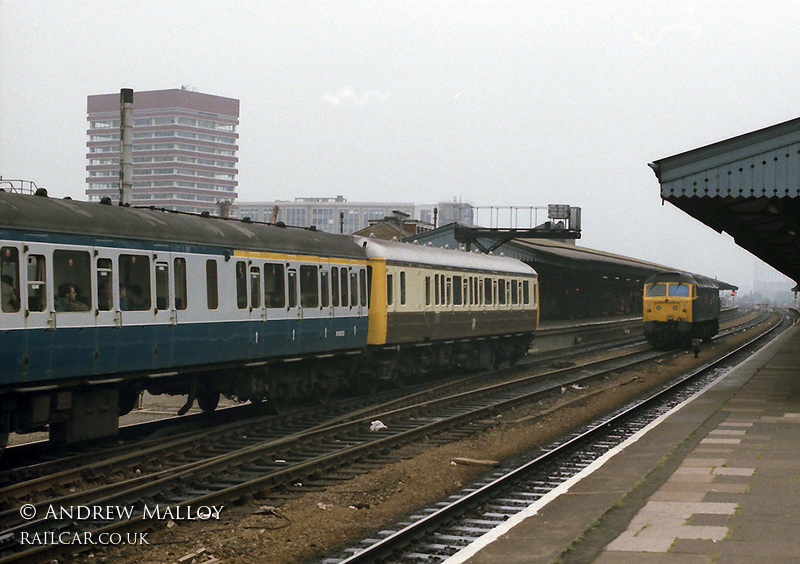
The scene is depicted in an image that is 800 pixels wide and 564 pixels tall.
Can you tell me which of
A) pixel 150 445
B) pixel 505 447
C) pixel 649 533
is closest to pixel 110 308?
pixel 150 445

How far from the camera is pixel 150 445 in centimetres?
1495

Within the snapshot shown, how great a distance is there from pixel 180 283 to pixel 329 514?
5.79 m

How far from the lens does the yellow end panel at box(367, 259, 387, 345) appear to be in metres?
22.5

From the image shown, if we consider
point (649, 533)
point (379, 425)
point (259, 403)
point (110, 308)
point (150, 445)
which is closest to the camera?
point (649, 533)

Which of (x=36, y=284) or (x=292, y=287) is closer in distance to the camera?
(x=36, y=284)

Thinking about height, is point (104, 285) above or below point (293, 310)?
above

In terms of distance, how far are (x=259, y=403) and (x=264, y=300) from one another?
315 cm

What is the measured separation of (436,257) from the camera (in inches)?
1045

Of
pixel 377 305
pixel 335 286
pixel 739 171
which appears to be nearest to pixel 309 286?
pixel 335 286

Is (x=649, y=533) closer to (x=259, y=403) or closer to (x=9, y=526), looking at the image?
(x=9, y=526)

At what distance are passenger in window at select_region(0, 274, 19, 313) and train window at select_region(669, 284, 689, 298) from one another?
1333 inches

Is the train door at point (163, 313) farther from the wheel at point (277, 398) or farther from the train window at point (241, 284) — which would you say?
the wheel at point (277, 398)

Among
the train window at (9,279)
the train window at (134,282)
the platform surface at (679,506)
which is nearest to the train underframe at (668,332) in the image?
the platform surface at (679,506)

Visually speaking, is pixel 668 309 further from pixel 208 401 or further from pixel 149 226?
pixel 149 226
